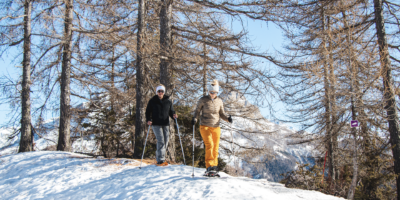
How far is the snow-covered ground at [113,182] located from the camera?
14.6ft

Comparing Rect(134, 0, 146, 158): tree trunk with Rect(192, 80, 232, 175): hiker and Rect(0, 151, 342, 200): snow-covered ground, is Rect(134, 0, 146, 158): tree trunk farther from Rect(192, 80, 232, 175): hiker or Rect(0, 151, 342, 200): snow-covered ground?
Rect(192, 80, 232, 175): hiker

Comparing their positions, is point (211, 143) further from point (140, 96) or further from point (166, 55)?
point (140, 96)

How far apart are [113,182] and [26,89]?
649 centimetres

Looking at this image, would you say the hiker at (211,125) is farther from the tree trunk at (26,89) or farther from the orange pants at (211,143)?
the tree trunk at (26,89)

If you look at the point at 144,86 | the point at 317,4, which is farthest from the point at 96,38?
the point at 317,4

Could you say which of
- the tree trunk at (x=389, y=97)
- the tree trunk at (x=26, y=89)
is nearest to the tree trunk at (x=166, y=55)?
the tree trunk at (x=26, y=89)

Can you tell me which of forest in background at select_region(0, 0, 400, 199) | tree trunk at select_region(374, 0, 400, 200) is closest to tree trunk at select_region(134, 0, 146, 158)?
forest in background at select_region(0, 0, 400, 199)

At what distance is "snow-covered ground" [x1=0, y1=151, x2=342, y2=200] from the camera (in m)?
4.44

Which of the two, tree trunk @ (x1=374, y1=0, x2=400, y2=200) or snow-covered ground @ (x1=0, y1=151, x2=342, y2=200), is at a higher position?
tree trunk @ (x1=374, y1=0, x2=400, y2=200)

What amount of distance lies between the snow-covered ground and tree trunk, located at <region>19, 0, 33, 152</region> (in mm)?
1711

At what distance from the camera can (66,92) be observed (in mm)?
9773

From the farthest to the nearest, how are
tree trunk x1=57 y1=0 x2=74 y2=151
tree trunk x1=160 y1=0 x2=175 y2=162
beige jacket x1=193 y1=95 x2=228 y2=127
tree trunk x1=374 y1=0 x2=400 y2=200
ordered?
tree trunk x1=57 y1=0 x2=74 y2=151
tree trunk x1=374 y1=0 x2=400 y2=200
tree trunk x1=160 y1=0 x2=175 y2=162
beige jacket x1=193 y1=95 x2=228 y2=127

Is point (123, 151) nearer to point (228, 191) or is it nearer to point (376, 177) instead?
point (228, 191)

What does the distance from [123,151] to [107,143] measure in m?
0.81
